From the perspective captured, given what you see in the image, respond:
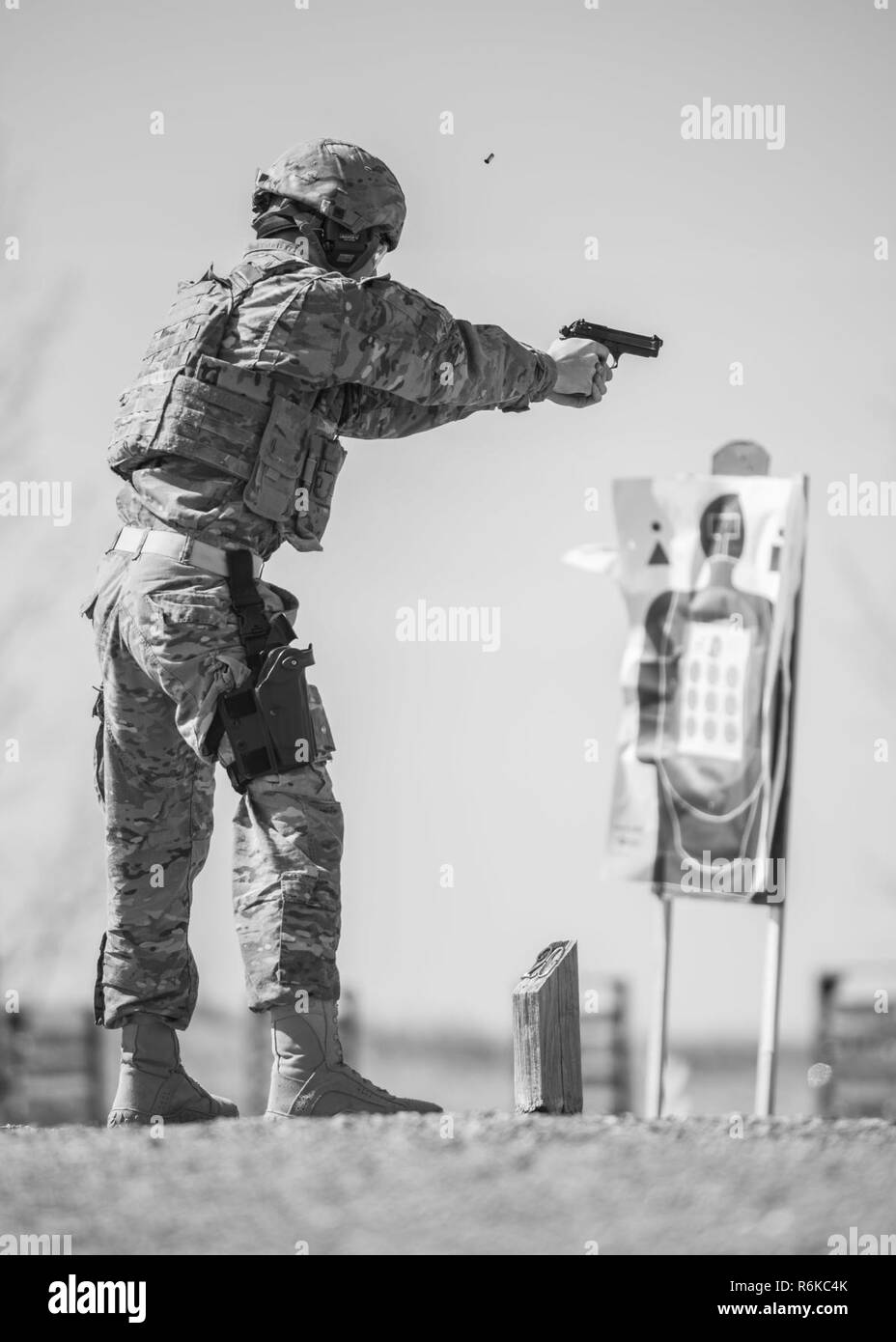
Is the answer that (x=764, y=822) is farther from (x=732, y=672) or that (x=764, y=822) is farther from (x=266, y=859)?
(x=266, y=859)

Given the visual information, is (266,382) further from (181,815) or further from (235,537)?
(181,815)

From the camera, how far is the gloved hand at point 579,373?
17.9 ft

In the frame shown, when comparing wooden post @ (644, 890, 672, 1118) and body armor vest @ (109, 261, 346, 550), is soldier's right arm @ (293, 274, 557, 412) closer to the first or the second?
body armor vest @ (109, 261, 346, 550)

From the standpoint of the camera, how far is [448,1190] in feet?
12.6

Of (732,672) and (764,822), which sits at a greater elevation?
(732,672)

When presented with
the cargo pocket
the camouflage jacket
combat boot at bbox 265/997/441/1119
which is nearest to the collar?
the camouflage jacket

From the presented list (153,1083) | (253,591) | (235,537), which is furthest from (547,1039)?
(235,537)

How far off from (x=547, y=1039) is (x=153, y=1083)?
108 cm

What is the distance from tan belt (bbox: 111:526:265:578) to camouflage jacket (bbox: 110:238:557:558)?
30mm

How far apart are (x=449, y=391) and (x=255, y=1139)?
2040mm

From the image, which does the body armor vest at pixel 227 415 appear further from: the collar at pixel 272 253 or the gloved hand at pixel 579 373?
the gloved hand at pixel 579 373
